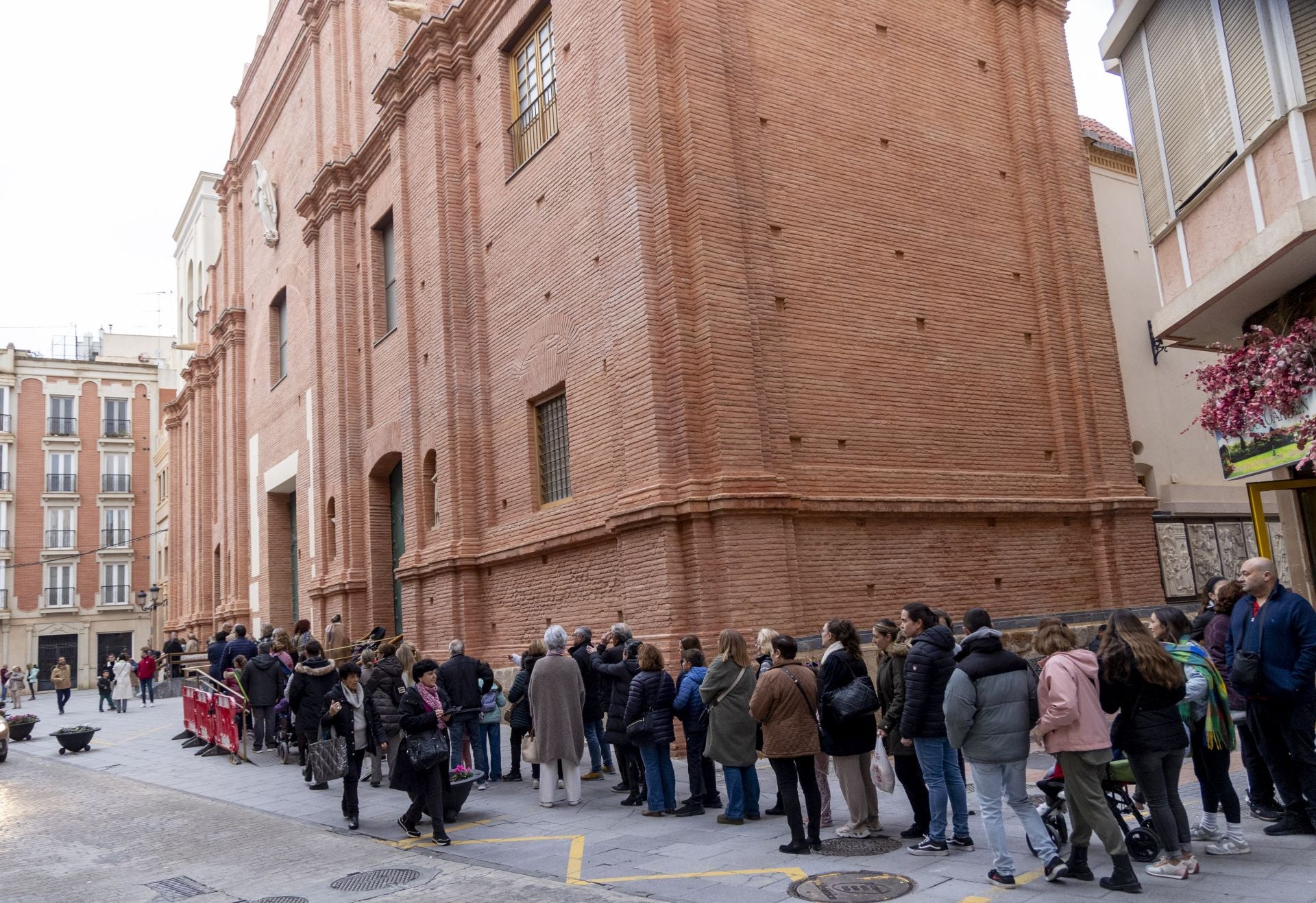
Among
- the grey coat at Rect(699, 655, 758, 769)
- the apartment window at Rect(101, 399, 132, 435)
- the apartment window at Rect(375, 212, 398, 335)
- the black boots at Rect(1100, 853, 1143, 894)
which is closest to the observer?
the black boots at Rect(1100, 853, 1143, 894)

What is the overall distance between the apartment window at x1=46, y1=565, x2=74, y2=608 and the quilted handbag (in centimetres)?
4975

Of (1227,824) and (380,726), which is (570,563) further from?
(1227,824)

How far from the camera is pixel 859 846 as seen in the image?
8.00 metres

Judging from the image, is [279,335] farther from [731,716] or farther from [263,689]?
[731,716]

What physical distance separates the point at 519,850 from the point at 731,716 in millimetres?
2088

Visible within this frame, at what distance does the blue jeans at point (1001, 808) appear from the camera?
667 centimetres

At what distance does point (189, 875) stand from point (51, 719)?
22.9m

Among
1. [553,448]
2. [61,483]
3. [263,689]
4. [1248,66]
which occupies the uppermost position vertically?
[61,483]

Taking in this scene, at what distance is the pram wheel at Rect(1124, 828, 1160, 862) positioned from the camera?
6.93 metres

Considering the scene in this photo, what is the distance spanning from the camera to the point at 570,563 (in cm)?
1550

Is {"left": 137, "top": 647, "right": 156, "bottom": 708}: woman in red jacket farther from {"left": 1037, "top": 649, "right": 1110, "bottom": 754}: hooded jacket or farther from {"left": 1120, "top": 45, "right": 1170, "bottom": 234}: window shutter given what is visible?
{"left": 1037, "top": 649, "right": 1110, "bottom": 754}: hooded jacket

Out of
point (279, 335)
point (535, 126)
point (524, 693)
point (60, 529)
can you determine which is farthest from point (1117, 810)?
point (60, 529)

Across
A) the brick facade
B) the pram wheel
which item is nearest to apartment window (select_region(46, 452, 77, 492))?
the brick facade

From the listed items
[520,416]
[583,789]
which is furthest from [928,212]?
[583,789]
